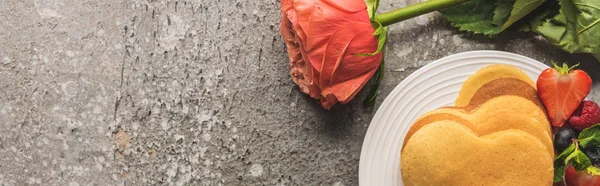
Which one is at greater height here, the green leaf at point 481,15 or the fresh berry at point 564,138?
the green leaf at point 481,15

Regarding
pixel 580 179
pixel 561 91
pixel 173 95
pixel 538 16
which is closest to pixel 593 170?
pixel 580 179

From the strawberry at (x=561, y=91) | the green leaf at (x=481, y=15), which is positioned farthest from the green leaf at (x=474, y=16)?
the strawberry at (x=561, y=91)

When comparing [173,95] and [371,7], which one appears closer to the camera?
[371,7]

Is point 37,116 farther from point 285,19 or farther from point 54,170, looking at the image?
point 285,19

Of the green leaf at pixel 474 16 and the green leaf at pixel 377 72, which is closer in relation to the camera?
the green leaf at pixel 377 72

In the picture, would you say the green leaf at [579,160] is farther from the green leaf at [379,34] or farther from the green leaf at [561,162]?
the green leaf at [379,34]

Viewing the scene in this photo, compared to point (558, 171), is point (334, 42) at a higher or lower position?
higher

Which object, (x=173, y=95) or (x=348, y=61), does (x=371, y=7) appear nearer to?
(x=348, y=61)
